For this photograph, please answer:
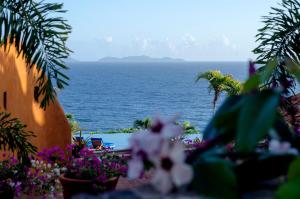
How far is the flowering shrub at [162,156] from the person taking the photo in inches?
55.4

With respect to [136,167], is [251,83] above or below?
above

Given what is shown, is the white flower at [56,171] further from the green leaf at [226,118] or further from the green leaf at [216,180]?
the green leaf at [216,180]

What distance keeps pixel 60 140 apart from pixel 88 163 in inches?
142

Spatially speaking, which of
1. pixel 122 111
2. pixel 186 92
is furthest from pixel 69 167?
pixel 186 92

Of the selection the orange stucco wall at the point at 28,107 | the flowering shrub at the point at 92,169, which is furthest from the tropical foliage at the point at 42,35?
the orange stucco wall at the point at 28,107

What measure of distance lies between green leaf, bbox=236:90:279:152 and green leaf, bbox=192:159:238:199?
0.09 metres

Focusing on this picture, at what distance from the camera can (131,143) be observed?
149cm

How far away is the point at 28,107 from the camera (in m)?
8.87

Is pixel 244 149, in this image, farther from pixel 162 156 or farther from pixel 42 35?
pixel 42 35

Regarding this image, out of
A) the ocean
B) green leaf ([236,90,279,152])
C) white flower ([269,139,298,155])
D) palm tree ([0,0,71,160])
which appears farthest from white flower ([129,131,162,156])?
the ocean

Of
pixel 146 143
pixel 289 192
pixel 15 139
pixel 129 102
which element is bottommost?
pixel 129 102

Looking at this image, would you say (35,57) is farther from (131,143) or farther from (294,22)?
(131,143)

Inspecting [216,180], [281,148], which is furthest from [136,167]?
[281,148]

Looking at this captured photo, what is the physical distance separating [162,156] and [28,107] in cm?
772
